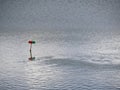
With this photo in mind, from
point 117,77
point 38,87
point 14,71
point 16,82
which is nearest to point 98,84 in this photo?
point 117,77

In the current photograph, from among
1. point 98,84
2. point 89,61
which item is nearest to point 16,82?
point 98,84

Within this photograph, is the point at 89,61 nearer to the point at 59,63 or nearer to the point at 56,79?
the point at 59,63

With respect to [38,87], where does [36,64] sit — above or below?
above

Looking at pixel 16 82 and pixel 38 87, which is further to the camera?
pixel 16 82

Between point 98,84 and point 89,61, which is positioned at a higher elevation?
point 89,61

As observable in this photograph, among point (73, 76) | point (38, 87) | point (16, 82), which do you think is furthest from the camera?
point (73, 76)

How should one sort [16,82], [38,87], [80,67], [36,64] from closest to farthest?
[38,87] → [16,82] → [80,67] → [36,64]

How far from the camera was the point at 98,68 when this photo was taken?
A: 54750 mm

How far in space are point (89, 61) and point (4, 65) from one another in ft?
57.4

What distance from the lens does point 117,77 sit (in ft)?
155

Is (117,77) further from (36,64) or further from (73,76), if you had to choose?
(36,64)

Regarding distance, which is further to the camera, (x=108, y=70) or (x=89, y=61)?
(x=89, y=61)

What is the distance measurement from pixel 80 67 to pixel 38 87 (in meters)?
15.2

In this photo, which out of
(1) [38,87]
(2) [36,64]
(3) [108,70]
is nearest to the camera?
(1) [38,87]
